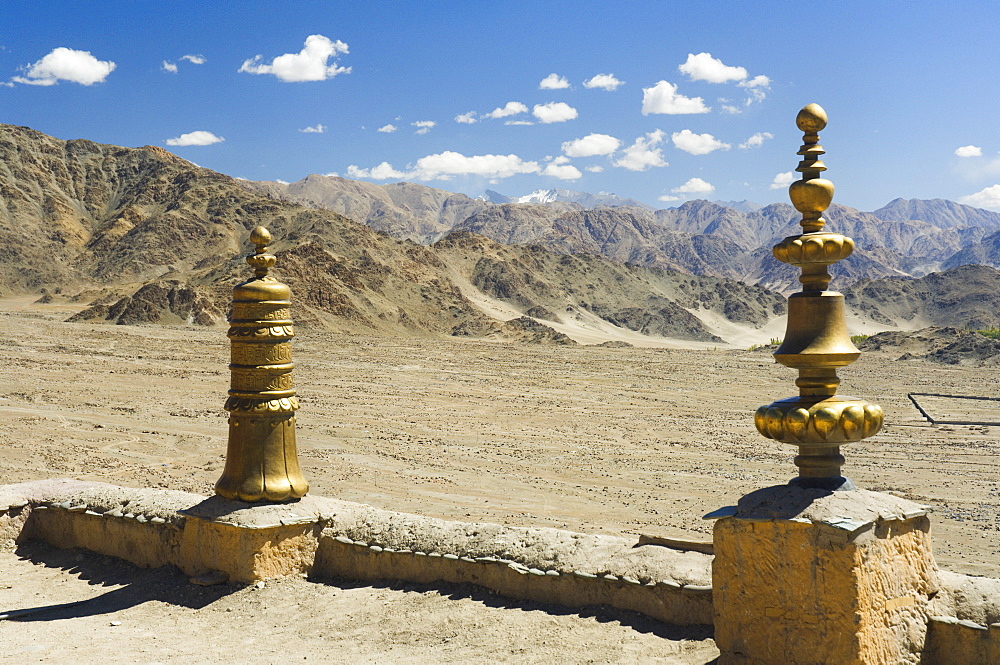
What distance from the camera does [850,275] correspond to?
5881 inches

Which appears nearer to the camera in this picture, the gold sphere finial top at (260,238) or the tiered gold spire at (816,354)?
the tiered gold spire at (816,354)

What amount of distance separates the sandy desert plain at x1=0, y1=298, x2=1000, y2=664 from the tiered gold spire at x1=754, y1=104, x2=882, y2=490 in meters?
1.17

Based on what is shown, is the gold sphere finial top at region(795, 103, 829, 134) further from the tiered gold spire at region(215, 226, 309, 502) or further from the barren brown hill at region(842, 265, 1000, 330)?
the barren brown hill at region(842, 265, 1000, 330)

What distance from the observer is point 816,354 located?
12.9ft

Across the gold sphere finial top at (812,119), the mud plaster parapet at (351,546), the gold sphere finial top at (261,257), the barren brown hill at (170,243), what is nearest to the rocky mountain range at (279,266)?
the barren brown hill at (170,243)

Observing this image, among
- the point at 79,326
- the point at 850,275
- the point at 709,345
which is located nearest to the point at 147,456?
the point at 79,326

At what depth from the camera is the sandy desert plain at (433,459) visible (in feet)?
17.0

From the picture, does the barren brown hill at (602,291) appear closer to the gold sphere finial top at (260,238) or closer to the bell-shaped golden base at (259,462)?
the gold sphere finial top at (260,238)

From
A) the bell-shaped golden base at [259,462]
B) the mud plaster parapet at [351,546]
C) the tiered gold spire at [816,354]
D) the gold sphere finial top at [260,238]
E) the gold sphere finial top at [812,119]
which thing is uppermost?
the gold sphere finial top at [812,119]

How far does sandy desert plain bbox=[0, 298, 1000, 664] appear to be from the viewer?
17.0 ft

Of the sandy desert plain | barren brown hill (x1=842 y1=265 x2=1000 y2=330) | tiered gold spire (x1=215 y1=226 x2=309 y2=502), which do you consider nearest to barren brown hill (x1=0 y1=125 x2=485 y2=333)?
the sandy desert plain

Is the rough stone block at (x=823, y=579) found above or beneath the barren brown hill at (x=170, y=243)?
beneath

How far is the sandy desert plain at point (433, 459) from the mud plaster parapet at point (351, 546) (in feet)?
0.42

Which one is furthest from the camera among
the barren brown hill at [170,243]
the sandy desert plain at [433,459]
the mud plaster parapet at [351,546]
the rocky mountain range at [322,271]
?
the rocky mountain range at [322,271]
